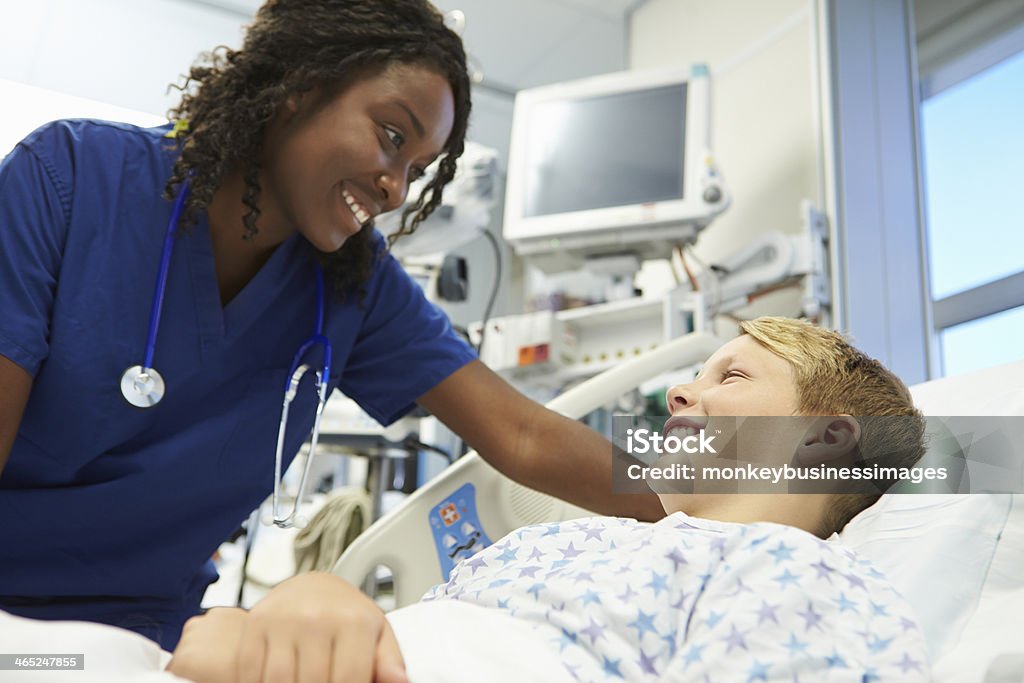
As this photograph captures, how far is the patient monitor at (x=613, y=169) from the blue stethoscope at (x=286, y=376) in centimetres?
121

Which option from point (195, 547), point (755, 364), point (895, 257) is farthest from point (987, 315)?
point (195, 547)

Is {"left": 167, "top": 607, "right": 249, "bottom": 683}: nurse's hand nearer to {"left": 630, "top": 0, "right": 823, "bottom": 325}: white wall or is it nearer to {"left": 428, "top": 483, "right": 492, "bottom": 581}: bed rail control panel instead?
{"left": 428, "top": 483, "right": 492, "bottom": 581}: bed rail control panel

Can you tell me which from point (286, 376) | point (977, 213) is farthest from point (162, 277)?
point (977, 213)

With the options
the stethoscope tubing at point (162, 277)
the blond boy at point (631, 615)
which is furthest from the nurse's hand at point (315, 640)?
the stethoscope tubing at point (162, 277)

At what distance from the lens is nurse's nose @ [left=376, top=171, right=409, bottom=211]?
110 centimetres

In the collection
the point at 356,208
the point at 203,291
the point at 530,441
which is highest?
the point at 356,208

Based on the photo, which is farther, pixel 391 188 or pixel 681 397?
pixel 391 188

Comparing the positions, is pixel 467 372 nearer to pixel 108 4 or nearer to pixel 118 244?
pixel 118 244

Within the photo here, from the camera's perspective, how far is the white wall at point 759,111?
246 centimetres

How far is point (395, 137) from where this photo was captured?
1.10m

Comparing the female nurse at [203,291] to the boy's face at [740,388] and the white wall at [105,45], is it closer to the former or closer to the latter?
the boy's face at [740,388]

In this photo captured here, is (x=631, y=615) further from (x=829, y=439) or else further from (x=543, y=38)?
(x=543, y=38)

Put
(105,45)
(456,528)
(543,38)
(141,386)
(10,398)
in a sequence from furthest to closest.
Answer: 1. (543,38)
2. (105,45)
3. (456,528)
4. (141,386)
5. (10,398)

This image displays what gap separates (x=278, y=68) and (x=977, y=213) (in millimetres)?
2019
